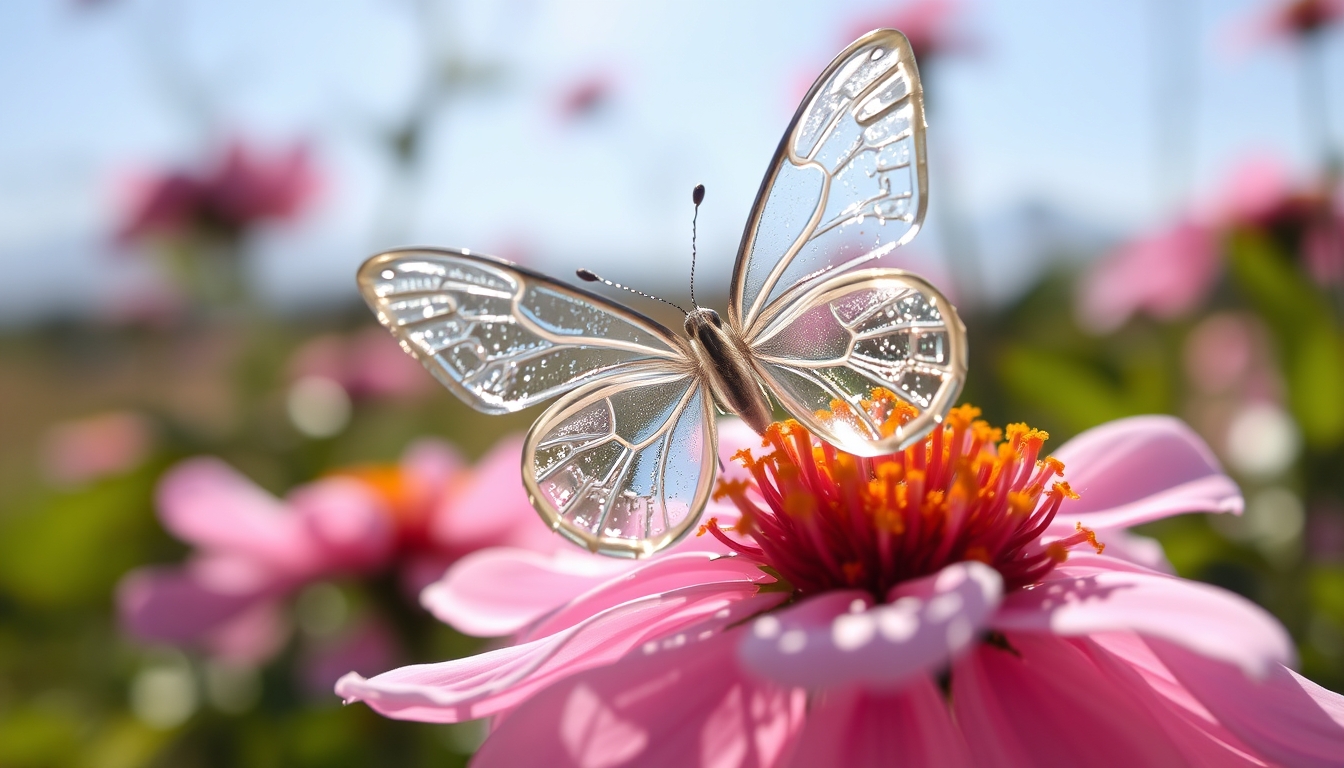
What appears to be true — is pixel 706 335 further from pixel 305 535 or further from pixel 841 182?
pixel 305 535

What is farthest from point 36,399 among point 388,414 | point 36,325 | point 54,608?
point 54,608

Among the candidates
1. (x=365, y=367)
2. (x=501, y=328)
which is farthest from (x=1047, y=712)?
(x=365, y=367)

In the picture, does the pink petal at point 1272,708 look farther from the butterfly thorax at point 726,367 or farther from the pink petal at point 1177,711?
the butterfly thorax at point 726,367

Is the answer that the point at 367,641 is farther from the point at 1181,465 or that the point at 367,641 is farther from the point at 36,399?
the point at 36,399

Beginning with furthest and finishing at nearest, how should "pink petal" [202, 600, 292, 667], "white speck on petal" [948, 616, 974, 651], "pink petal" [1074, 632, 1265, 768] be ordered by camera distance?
1. "pink petal" [202, 600, 292, 667]
2. "pink petal" [1074, 632, 1265, 768]
3. "white speck on petal" [948, 616, 974, 651]

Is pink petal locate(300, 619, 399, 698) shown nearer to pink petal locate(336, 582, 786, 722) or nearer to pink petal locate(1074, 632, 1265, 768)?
pink petal locate(336, 582, 786, 722)

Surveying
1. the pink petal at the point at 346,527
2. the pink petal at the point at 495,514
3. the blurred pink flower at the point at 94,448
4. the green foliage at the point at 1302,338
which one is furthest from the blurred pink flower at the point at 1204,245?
the blurred pink flower at the point at 94,448

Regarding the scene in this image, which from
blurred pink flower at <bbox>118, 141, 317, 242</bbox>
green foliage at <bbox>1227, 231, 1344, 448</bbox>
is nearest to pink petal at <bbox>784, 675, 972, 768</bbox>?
green foliage at <bbox>1227, 231, 1344, 448</bbox>
